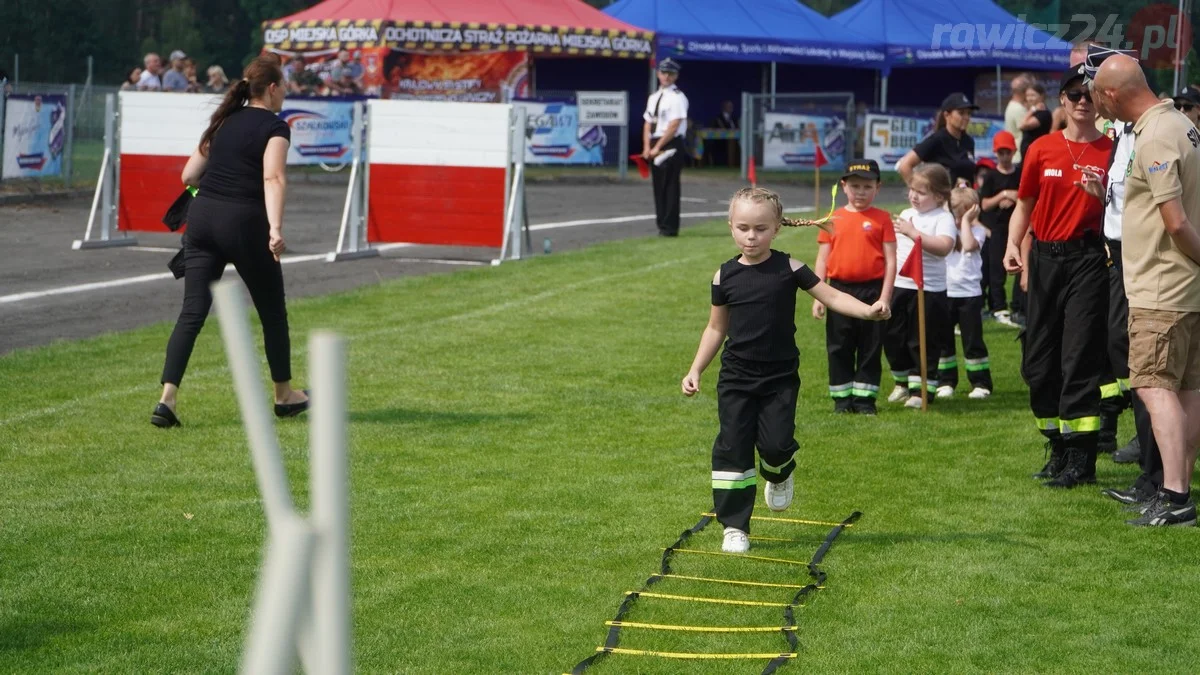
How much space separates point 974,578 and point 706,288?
9.58 metres

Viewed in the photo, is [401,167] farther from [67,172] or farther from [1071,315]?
[1071,315]

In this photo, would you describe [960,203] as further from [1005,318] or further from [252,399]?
[252,399]

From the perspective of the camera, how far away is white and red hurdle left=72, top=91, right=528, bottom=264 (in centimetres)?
1730

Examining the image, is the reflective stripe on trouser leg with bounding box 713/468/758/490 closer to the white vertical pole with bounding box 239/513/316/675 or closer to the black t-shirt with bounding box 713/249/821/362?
the black t-shirt with bounding box 713/249/821/362

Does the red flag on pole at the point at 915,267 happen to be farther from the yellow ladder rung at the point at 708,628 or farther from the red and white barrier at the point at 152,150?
the red and white barrier at the point at 152,150

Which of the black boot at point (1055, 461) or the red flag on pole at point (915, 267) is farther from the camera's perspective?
the red flag on pole at point (915, 267)

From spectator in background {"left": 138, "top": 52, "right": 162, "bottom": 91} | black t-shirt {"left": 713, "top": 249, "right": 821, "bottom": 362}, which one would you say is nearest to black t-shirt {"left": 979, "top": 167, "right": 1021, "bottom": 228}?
→ black t-shirt {"left": 713, "top": 249, "right": 821, "bottom": 362}

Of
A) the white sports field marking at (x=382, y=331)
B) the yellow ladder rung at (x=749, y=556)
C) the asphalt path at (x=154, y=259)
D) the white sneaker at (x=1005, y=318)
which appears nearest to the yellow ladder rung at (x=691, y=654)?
the yellow ladder rung at (x=749, y=556)

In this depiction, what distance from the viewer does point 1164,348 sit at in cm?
653

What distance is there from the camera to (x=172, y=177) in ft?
58.1

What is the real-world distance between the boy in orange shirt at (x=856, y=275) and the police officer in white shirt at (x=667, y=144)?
1020cm

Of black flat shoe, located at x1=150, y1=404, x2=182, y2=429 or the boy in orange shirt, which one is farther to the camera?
Result: the boy in orange shirt

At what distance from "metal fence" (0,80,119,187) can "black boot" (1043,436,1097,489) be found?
19757mm

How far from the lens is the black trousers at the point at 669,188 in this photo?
19797mm
